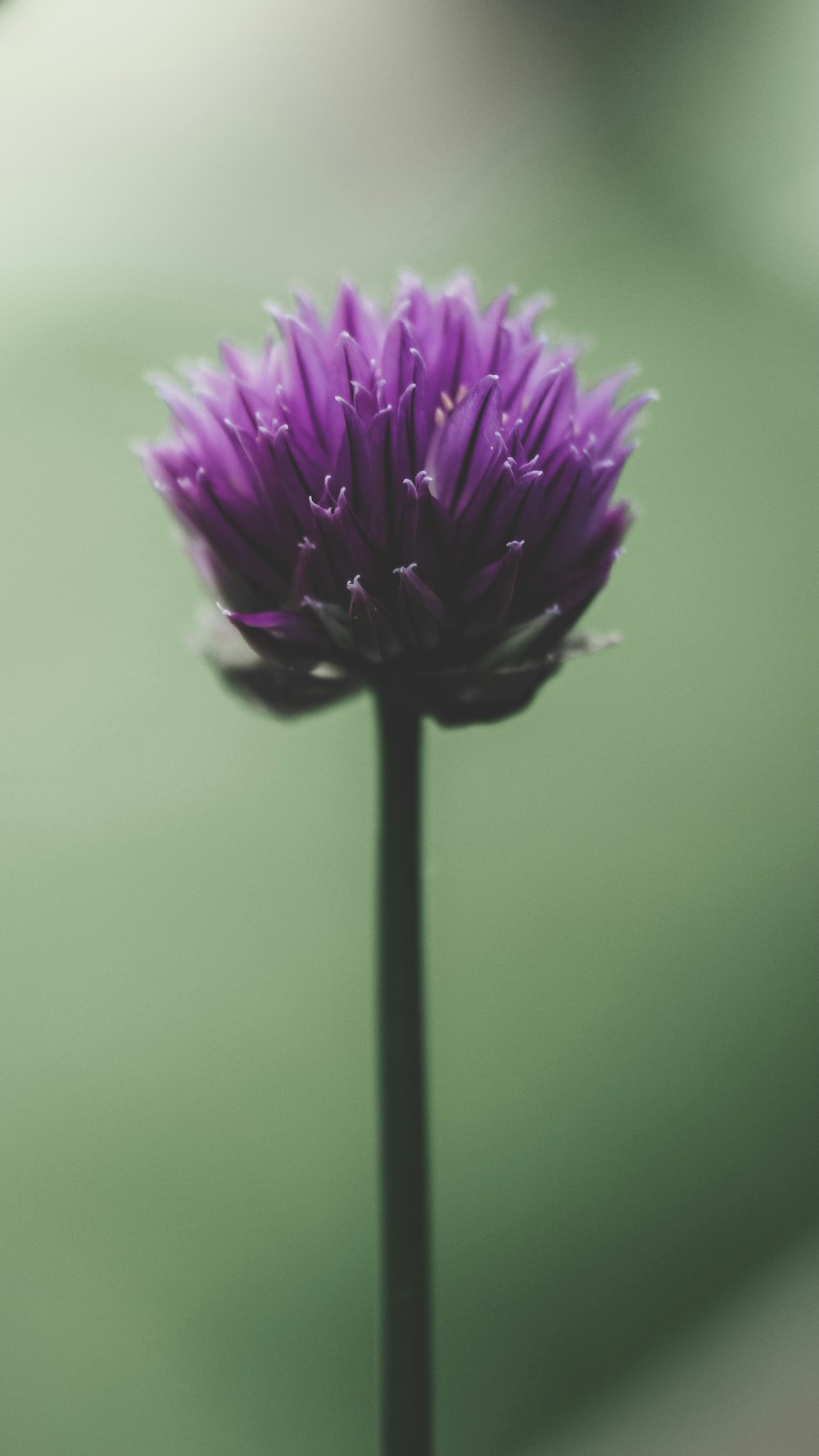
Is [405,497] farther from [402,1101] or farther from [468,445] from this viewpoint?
[402,1101]

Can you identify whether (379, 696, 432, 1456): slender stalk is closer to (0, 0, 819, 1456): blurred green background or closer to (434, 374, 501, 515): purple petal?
(434, 374, 501, 515): purple petal

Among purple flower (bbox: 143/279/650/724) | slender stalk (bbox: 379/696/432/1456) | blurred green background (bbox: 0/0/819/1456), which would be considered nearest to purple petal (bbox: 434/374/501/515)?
purple flower (bbox: 143/279/650/724)

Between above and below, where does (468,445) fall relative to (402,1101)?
above

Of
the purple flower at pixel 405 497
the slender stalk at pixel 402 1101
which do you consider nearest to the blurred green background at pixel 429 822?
the slender stalk at pixel 402 1101

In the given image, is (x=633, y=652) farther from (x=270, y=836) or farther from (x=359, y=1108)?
(x=359, y=1108)

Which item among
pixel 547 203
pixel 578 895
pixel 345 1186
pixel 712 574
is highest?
pixel 547 203

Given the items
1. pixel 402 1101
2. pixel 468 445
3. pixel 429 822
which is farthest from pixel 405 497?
pixel 429 822

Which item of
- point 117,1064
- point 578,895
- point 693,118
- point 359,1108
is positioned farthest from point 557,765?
point 693,118
